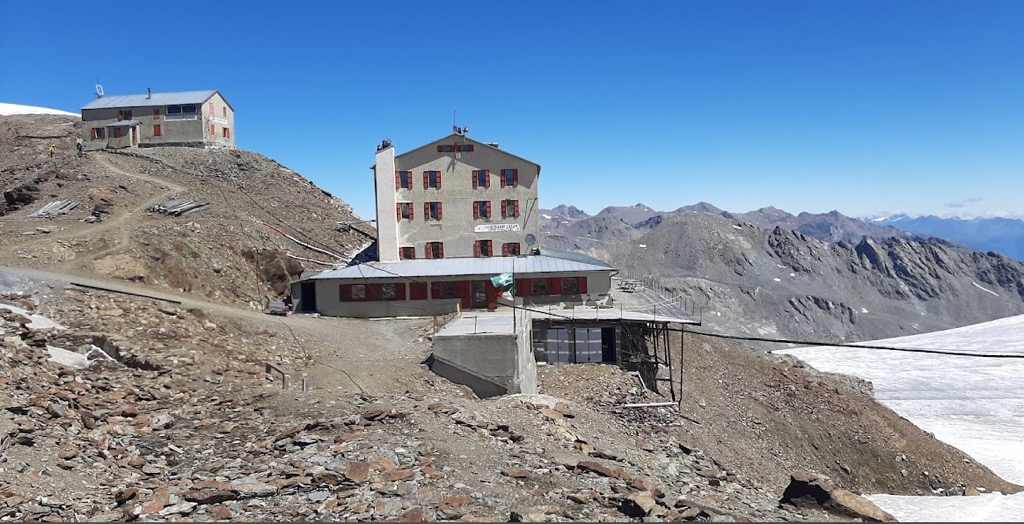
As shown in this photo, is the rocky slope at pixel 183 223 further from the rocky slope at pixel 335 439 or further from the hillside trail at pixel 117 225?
the rocky slope at pixel 335 439

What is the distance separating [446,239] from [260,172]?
27.1 metres

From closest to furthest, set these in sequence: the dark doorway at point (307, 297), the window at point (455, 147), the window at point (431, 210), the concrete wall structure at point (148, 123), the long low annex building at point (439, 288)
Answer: the long low annex building at point (439, 288) → the dark doorway at point (307, 297) → the window at point (455, 147) → the window at point (431, 210) → the concrete wall structure at point (148, 123)

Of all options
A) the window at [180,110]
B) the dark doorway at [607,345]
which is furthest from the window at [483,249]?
the window at [180,110]

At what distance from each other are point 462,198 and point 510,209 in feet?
10.4

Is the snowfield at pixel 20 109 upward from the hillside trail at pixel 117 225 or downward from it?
upward

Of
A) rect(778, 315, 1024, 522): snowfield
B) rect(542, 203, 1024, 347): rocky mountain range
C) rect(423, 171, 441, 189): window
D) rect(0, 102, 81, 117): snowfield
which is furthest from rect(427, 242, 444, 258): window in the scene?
rect(0, 102, 81, 117): snowfield

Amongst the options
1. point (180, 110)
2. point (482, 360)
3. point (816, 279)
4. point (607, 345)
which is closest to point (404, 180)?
point (607, 345)

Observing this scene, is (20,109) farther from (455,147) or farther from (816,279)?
(816,279)

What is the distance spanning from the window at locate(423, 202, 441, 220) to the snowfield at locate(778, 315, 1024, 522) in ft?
112

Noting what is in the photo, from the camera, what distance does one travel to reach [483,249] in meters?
40.0

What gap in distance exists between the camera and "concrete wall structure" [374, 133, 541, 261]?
39438mm

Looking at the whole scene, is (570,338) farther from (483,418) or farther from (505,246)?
(483,418)

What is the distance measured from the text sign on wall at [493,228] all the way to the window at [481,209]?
0.71 meters

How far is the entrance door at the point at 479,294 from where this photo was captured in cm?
3528
